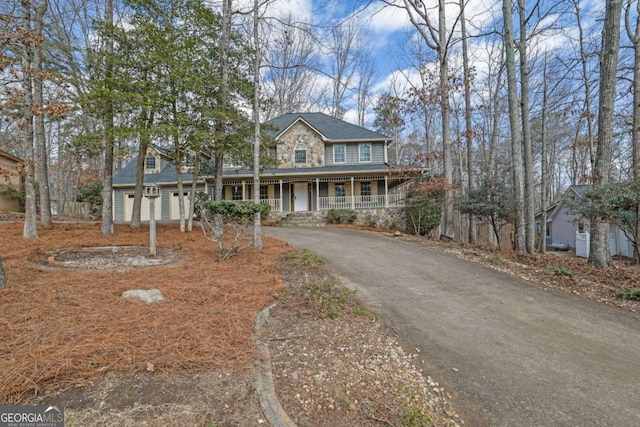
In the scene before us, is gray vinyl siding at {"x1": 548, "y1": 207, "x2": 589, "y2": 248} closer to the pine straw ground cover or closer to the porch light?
Answer: the pine straw ground cover

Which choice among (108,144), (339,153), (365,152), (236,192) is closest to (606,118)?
(365,152)

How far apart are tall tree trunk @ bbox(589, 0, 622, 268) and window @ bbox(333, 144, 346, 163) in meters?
12.1

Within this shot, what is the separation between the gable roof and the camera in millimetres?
16984

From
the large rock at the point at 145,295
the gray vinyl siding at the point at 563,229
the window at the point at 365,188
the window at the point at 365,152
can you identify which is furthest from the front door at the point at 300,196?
the gray vinyl siding at the point at 563,229

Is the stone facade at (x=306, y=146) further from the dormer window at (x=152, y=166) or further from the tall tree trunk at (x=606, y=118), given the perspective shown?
the tall tree trunk at (x=606, y=118)

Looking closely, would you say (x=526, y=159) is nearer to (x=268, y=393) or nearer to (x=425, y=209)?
(x=425, y=209)

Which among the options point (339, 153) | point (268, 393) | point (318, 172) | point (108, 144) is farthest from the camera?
point (339, 153)

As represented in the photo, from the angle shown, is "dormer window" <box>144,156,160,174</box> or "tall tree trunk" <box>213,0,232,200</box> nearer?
"tall tree trunk" <box>213,0,232,200</box>

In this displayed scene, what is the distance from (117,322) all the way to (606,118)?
32.3 ft

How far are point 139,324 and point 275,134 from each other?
16074 millimetres

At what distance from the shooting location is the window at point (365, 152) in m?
17.2

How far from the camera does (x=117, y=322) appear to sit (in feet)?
9.54

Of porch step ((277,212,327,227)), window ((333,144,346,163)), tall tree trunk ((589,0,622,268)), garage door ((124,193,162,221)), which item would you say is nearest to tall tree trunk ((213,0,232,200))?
porch step ((277,212,327,227))

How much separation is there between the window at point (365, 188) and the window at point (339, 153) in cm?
Answer: 205
